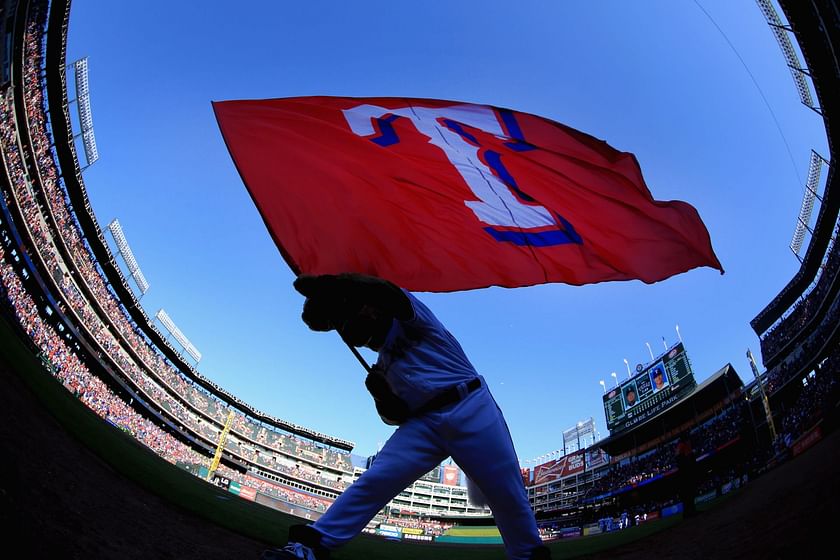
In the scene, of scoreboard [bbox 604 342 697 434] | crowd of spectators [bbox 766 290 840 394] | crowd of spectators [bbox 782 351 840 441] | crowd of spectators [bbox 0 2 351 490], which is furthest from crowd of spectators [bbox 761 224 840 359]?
crowd of spectators [bbox 0 2 351 490]

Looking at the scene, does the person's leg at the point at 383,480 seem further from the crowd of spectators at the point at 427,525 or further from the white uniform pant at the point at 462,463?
the crowd of spectators at the point at 427,525

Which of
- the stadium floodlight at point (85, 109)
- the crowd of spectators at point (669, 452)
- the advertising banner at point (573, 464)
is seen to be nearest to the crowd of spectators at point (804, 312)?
the crowd of spectators at point (669, 452)

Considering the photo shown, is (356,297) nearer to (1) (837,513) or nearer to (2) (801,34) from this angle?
(1) (837,513)

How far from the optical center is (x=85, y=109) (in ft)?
109

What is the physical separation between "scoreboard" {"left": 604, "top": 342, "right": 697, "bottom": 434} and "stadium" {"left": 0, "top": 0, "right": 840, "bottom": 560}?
0.60 feet

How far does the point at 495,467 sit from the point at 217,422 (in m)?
56.2

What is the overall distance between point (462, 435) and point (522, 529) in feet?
2.00

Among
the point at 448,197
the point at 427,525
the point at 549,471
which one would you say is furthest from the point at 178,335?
the point at 448,197

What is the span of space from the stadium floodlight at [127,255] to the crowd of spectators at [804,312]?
171 ft

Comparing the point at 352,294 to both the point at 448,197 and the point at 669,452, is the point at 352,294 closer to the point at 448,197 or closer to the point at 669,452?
the point at 448,197

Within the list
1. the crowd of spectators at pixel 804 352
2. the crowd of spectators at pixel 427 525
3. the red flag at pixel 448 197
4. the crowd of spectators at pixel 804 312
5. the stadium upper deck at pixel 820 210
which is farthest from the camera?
the crowd of spectators at pixel 427 525

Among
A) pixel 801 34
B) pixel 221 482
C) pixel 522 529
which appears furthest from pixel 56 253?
pixel 801 34

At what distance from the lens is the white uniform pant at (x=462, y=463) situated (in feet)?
6.94

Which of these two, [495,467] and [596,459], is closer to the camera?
[495,467]
